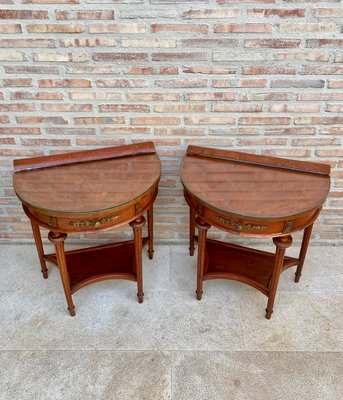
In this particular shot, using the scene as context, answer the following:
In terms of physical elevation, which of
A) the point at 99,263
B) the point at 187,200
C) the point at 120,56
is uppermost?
the point at 120,56

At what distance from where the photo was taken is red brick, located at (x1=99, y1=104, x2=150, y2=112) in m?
1.93

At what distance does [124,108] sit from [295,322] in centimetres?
132

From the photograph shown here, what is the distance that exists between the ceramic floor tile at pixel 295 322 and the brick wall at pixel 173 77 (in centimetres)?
62

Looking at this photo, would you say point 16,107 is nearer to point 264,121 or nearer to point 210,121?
point 210,121

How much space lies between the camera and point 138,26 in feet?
5.69

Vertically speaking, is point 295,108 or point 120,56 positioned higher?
point 120,56

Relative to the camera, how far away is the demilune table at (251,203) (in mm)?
1601

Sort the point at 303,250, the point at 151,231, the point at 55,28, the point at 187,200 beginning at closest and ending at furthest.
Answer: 1. the point at 55,28
2. the point at 187,200
3. the point at 303,250
4. the point at 151,231

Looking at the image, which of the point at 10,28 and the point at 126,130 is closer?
the point at 10,28

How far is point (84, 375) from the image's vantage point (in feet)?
5.51

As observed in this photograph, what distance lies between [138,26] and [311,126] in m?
0.96

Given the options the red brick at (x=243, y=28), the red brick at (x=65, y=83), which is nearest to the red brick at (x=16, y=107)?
the red brick at (x=65, y=83)

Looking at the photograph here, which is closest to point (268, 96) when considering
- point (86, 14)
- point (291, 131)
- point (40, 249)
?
point (291, 131)

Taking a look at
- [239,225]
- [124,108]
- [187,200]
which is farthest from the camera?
[124,108]
